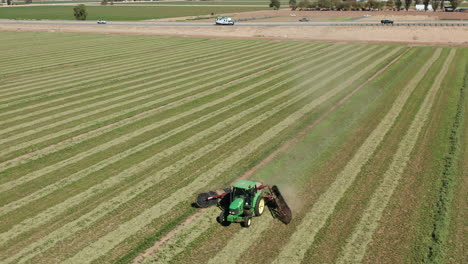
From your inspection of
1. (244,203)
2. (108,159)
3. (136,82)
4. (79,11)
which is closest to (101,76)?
(136,82)

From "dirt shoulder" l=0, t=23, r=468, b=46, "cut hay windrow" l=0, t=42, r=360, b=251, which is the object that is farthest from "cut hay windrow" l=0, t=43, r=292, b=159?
"dirt shoulder" l=0, t=23, r=468, b=46

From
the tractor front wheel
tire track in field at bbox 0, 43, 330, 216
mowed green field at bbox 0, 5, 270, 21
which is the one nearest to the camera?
the tractor front wheel

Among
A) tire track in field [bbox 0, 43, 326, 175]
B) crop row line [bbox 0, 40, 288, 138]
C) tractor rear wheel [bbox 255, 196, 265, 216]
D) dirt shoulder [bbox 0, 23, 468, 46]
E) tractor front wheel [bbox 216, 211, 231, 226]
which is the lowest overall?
tractor front wheel [bbox 216, 211, 231, 226]

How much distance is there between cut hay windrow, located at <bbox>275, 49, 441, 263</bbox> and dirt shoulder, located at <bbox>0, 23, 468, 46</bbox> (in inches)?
1816

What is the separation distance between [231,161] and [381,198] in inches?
292

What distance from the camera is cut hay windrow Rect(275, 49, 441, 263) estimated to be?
13234 millimetres

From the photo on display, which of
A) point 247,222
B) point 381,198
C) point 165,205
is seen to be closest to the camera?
point 247,222

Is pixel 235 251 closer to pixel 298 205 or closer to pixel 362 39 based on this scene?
pixel 298 205

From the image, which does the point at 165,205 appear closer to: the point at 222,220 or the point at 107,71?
the point at 222,220

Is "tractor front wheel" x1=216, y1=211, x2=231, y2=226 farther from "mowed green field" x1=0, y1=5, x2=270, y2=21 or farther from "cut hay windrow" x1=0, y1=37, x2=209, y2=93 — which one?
"mowed green field" x1=0, y1=5, x2=270, y2=21

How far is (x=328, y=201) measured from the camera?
1630 cm

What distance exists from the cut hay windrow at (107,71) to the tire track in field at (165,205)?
21.0 m

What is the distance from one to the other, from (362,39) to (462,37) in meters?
15.6

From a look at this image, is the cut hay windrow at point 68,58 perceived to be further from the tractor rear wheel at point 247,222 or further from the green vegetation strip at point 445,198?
the green vegetation strip at point 445,198
